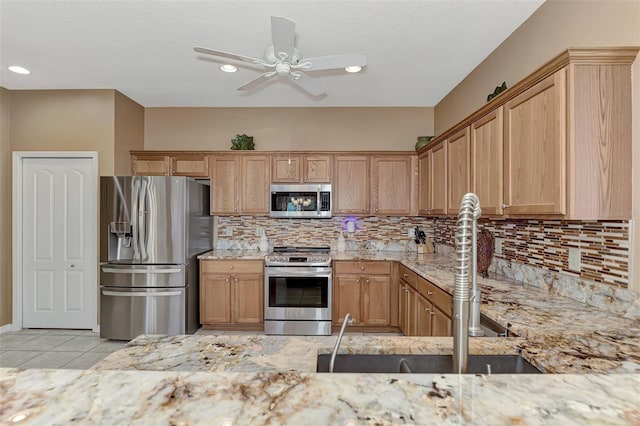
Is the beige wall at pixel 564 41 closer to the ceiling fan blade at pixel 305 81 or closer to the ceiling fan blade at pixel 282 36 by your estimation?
the ceiling fan blade at pixel 305 81

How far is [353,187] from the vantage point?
4.16 metres

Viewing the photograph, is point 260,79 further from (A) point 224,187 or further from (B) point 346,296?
(B) point 346,296

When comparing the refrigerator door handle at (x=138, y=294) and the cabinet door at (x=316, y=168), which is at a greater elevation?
the cabinet door at (x=316, y=168)

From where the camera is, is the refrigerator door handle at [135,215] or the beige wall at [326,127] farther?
the beige wall at [326,127]

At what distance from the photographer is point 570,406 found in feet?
2.03

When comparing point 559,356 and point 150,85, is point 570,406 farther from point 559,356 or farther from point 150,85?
point 150,85

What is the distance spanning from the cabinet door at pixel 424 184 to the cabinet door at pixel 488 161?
1.13 meters

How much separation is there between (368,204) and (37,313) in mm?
4149

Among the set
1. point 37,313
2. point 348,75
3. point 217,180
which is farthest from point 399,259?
point 37,313

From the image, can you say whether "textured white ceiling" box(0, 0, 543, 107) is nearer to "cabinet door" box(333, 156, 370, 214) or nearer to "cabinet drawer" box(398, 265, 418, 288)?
"cabinet door" box(333, 156, 370, 214)

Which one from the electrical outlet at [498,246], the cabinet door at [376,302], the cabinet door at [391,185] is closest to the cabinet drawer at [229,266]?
the cabinet door at [376,302]

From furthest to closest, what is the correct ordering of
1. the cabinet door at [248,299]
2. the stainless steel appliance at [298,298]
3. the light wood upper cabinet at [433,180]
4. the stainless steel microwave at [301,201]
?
the stainless steel microwave at [301,201] → the cabinet door at [248,299] → the stainless steel appliance at [298,298] → the light wood upper cabinet at [433,180]

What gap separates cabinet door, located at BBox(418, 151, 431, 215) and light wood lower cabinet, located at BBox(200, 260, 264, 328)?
2.04 meters

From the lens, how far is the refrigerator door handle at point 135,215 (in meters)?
3.52
